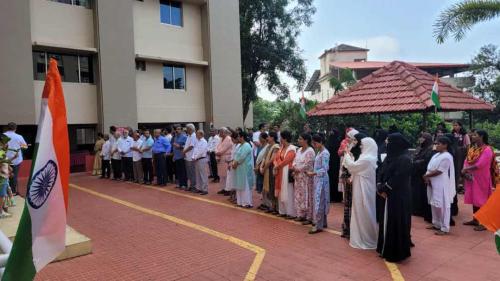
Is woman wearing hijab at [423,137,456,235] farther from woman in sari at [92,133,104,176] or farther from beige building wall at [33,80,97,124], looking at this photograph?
beige building wall at [33,80,97,124]

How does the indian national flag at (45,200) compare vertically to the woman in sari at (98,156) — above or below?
above

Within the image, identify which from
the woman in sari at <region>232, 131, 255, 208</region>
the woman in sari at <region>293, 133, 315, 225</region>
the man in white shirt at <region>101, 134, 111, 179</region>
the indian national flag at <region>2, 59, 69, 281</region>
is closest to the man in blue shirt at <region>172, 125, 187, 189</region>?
the woman in sari at <region>232, 131, 255, 208</region>

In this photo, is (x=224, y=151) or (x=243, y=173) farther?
(x=224, y=151)

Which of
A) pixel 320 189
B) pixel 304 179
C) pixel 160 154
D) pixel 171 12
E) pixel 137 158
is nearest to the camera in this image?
pixel 320 189

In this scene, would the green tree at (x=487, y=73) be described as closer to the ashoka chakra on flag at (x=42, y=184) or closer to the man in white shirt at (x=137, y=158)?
the man in white shirt at (x=137, y=158)

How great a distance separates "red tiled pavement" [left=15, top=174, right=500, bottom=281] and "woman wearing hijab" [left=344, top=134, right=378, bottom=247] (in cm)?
25

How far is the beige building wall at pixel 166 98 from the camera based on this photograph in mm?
18203

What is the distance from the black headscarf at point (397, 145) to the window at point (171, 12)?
15.6m

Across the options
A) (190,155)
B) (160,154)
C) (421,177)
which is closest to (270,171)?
(421,177)

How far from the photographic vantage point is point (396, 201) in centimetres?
539

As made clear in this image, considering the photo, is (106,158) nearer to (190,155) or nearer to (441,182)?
(190,155)

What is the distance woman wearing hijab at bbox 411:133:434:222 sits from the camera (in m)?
7.48

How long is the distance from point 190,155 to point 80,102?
7667 mm

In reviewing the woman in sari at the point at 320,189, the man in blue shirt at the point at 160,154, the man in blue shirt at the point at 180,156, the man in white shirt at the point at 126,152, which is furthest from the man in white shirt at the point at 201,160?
the woman in sari at the point at 320,189
